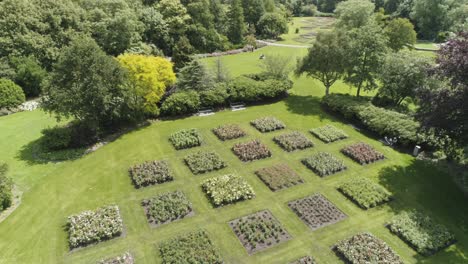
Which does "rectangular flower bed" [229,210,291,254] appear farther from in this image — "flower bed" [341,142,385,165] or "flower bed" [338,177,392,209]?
"flower bed" [341,142,385,165]

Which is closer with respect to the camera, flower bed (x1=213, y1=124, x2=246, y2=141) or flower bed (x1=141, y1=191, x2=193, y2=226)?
flower bed (x1=141, y1=191, x2=193, y2=226)

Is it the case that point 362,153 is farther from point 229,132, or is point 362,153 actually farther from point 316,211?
point 229,132

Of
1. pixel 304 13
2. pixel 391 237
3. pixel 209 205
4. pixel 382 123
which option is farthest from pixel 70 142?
pixel 304 13

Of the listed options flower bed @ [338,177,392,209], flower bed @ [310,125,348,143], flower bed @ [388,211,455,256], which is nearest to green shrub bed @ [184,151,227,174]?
flower bed @ [338,177,392,209]

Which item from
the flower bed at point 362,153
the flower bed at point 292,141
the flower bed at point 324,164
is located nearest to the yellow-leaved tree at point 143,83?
the flower bed at point 292,141

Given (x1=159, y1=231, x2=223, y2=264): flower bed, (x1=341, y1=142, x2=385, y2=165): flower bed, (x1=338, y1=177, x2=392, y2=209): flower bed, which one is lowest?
(x1=159, y1=231, x2=223, y2=264): flower bed

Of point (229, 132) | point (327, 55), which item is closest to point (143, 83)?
point (229, 132)
